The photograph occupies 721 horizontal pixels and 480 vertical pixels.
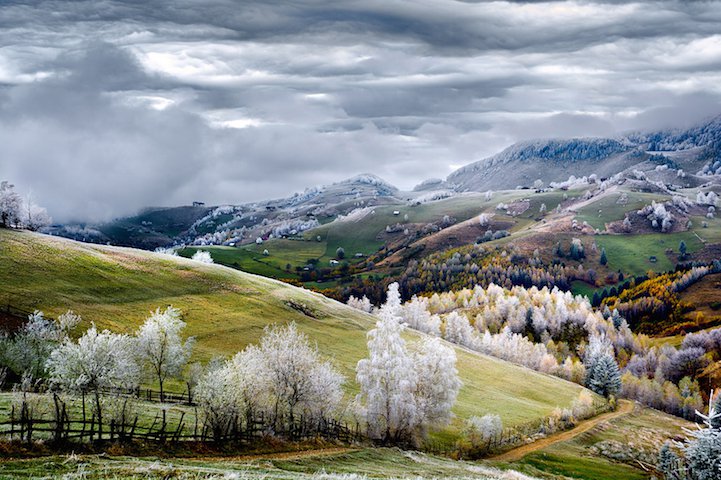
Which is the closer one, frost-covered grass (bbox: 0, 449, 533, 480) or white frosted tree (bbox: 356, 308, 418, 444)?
frost-covered grass (bbox: 0, 449, 533, 480)

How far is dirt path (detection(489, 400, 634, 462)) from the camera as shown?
3487 inches

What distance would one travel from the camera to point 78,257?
126 m

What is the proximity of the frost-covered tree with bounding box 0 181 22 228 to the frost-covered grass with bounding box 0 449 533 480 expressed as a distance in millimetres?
121514

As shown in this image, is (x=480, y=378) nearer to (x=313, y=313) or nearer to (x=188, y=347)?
(x=313, y=313)

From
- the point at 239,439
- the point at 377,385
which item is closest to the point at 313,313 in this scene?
the point at 377,385

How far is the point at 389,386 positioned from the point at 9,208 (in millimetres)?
118051

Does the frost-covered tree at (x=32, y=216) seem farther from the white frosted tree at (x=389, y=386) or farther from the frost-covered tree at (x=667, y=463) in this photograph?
the frost-covered tree at (x=667, y=463)

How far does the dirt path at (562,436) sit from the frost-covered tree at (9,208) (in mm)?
129867

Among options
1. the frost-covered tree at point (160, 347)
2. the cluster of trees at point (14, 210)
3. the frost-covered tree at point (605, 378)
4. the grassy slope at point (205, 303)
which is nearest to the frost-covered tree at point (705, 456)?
the grassy slope at point (205, 303)

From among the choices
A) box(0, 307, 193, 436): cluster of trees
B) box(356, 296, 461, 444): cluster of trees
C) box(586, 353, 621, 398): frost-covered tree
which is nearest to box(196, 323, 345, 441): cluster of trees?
box(356, 296, 461, 444): cluster of trees

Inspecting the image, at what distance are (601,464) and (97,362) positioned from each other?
8392 cm

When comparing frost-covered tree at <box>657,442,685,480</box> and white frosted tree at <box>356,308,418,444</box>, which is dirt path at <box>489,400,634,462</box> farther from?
white frosted tree at <box>356,308,418,444</box>

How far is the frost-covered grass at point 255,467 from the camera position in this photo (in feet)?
110

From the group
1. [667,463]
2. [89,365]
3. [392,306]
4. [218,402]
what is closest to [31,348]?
[89,365]
